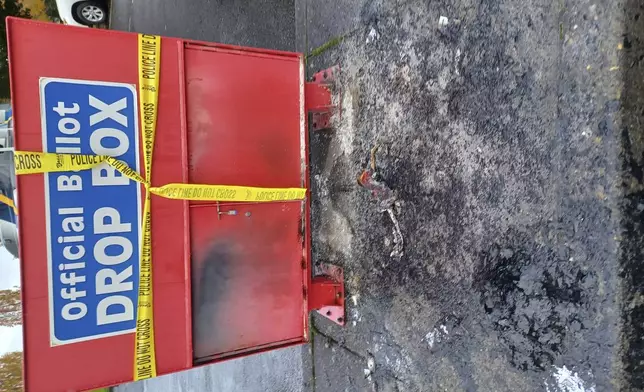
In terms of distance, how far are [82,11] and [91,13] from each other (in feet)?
0.51

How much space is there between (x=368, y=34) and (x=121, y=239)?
1.59 meters

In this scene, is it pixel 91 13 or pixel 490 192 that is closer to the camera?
pixel 490 192

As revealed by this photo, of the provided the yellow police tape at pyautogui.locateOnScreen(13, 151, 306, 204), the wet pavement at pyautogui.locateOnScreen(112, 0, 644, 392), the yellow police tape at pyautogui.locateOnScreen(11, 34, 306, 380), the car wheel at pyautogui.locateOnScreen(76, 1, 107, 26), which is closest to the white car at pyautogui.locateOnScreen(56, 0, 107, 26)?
the car wheel at pyautogui.locateOnScreen(76, 1, 107, 26)

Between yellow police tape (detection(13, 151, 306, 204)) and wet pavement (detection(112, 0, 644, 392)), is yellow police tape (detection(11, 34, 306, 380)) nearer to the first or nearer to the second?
yellow police tape (detection(13, 151, 306, 204))

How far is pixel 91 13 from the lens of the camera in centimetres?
748

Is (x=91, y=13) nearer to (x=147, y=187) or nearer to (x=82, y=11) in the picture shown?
(x=82, y=11)

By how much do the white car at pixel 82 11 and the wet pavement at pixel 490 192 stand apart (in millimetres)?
6232

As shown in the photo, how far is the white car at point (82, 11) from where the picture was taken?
7168mm

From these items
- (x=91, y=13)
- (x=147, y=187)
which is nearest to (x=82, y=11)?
(x=91, y=13)

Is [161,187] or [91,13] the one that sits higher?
[91,13]

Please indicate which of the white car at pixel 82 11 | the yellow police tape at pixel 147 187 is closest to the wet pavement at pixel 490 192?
the yellow police tape at pixel 147 187

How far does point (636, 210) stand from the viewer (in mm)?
1307

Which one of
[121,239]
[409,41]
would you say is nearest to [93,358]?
[121,239]

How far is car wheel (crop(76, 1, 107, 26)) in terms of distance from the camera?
7.33 metres
